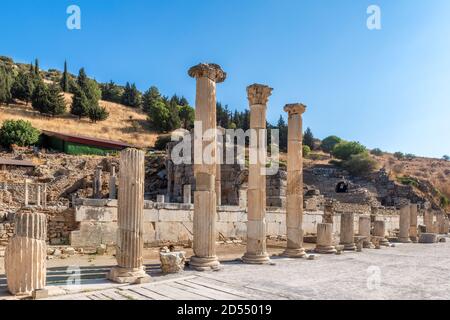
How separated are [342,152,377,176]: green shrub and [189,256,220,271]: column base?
182ft

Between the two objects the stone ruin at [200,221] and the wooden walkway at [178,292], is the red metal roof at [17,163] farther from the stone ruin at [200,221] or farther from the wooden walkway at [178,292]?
the wooden walkway at [178,292]

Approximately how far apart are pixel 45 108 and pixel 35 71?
1453 centimetres

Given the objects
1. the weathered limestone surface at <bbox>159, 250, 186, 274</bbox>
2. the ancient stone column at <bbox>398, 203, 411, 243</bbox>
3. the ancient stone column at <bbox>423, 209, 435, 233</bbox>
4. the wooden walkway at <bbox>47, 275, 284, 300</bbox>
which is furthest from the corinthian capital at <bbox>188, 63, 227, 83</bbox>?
the ancient stone column at <bbox>423, 209, 435, 233</bbox>

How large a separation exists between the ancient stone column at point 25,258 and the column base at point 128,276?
1.66m

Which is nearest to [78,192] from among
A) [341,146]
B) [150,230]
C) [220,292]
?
[150,230]

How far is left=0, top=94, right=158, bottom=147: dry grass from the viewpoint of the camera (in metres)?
57.4

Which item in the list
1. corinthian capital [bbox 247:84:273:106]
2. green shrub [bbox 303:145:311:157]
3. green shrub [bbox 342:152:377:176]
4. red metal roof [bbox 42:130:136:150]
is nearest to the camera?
corinthian capital [bbox 247:84:273:106]

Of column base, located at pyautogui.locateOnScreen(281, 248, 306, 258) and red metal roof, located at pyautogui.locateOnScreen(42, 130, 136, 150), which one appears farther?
red metal roof, located at pyautogui.locateOnScreen(42, 130, 136, 150)

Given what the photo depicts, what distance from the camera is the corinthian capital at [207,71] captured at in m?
11.0

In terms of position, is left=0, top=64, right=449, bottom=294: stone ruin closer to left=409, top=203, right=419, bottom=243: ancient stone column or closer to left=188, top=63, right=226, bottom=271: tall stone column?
left=188, top=63, right=226, bottom=271: tall stone column

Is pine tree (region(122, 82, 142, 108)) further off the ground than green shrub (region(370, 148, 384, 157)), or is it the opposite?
pine tree (region(122, 82, 142, 108))

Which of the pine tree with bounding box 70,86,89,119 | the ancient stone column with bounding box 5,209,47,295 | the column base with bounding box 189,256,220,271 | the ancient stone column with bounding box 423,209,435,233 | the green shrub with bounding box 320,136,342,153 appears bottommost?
the ancient stone column with bounding box 423,209,435,233

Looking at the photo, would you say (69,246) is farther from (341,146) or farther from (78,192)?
(341,146)

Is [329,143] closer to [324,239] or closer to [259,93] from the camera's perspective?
[324,239]
